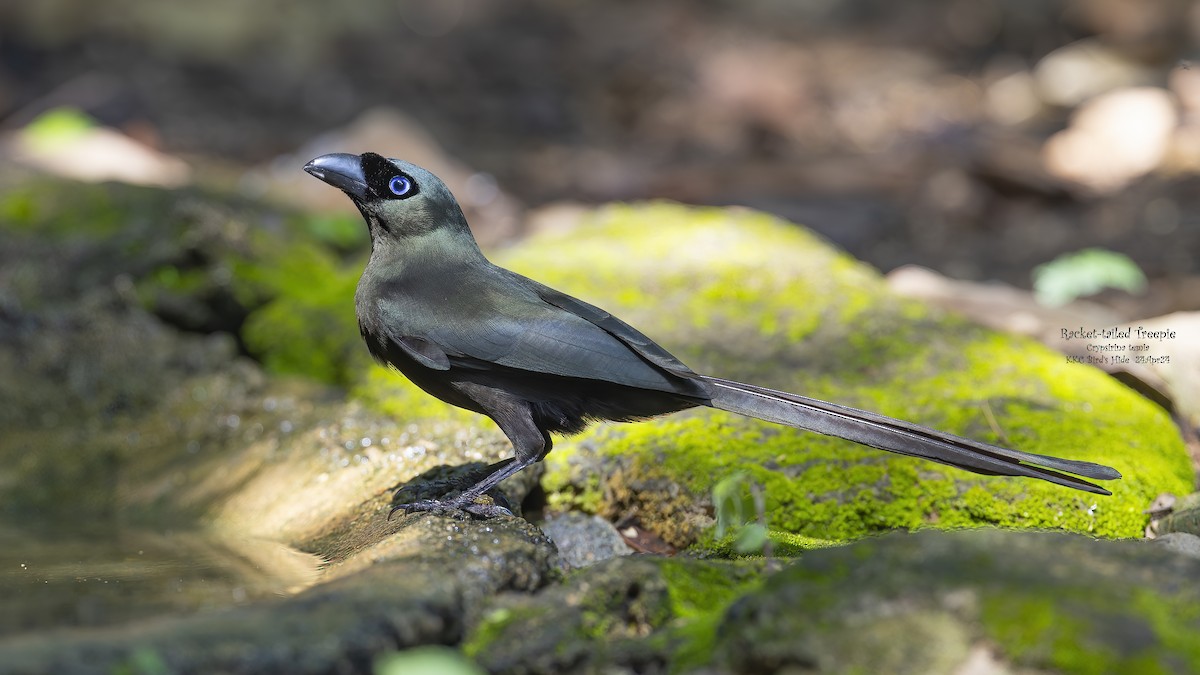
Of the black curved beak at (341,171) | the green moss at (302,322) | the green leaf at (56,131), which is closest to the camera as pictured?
the black curved beak at (341,171)

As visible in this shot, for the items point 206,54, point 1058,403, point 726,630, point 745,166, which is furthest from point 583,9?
point 726,630

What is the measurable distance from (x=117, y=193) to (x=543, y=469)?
3473 mm

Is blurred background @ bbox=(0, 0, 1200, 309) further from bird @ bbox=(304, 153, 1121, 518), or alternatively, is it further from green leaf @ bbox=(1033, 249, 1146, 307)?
bird @ bbox=(304, 153, 1121, 518)

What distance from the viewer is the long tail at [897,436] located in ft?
8.87

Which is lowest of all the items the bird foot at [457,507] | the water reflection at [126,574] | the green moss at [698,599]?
the water reflection at [126,574]

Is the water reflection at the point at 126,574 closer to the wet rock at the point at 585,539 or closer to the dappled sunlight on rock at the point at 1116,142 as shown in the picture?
the wet rock at the point at 585,539

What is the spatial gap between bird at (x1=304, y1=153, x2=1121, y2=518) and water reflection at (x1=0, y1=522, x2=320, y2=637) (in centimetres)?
47

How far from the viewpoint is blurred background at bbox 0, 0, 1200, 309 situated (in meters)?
8.03

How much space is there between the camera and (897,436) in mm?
2814

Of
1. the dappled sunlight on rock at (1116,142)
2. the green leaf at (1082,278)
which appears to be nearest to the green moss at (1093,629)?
the green leaf at (1082,278)

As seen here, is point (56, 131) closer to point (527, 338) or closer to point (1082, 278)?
point (527, 338)

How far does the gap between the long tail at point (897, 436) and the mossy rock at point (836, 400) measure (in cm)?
46

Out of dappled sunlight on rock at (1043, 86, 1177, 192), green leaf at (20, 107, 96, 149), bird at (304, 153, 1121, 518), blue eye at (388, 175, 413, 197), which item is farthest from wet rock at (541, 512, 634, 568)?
dappled sunlight on rock at (1043, 86, 1177, 192)

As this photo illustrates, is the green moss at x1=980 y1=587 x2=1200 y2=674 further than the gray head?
No
